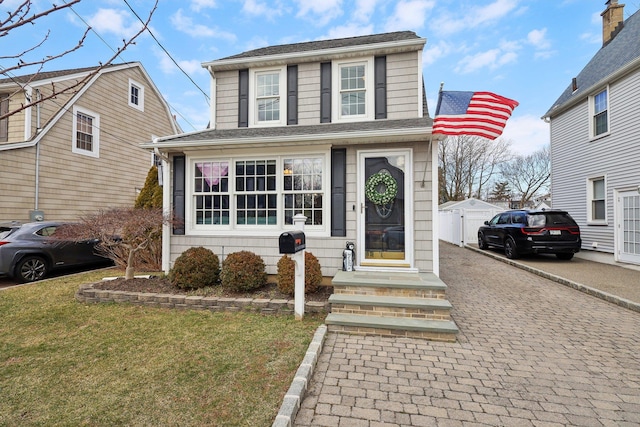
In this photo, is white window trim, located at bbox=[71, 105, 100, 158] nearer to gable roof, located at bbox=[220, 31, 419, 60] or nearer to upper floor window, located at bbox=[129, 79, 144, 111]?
upper floor window, located at bbox=[129, 79, 144, 111]

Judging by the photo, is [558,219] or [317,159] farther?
[558,219]

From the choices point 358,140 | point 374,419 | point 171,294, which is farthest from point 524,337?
point 171,294

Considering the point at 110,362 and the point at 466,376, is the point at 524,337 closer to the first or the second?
the point at 466,376

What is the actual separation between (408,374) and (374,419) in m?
0.77

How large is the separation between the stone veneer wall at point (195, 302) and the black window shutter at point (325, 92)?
3952mm

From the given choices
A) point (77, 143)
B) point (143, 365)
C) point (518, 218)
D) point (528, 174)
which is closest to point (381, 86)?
point (143, 365)

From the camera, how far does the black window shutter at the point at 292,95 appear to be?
20.9ft

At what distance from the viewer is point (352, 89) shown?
6168 millimetres

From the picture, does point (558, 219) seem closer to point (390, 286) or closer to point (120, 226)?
point (390, 286)

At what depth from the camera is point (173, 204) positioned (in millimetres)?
6160

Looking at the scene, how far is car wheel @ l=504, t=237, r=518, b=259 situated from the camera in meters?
8.84

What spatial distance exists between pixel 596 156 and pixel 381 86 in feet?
27.1

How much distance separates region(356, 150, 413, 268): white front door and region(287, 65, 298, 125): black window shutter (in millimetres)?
1950

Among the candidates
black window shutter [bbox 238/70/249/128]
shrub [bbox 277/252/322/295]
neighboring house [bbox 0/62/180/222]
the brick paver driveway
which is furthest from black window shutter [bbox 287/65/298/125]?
neighboring house [bbox 0/62/180/222]
